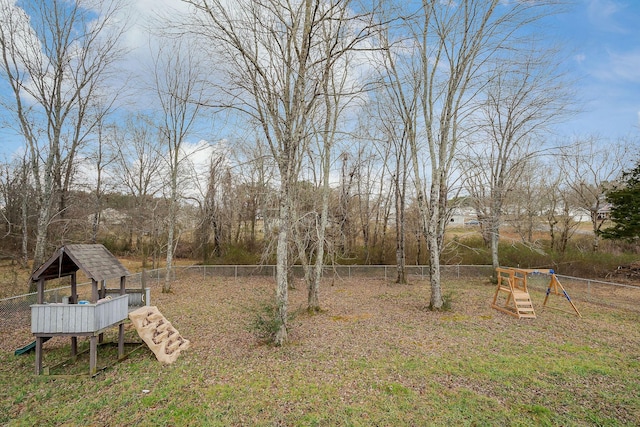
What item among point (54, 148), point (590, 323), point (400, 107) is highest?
point (400, 107)

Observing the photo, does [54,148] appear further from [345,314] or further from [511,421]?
[511,421]

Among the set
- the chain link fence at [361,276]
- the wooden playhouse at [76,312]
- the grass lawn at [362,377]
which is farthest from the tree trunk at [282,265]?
the wooden playhouse at [76,312]

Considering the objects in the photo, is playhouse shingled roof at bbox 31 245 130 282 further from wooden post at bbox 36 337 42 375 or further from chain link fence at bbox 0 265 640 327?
chain link fence at bbox 0 265 640 327

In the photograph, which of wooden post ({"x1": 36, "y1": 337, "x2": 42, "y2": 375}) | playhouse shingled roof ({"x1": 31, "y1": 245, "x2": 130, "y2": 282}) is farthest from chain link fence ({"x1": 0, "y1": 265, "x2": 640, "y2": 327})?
wooden post ({"x1": 36, "y1": 337, "x2": 42, "y2": 375})

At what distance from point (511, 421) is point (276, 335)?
4.52 m

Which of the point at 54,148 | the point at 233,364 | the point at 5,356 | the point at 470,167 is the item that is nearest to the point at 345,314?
the point at 233,364

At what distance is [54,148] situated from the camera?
10.9 metres

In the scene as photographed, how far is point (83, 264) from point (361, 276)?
549 inches

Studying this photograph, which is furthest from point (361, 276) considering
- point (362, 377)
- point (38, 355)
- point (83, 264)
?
point (38, 355)

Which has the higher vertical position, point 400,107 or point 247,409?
point 400,107

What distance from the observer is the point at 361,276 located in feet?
59.1

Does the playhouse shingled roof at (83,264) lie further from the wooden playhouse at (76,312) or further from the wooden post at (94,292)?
the wooden post at (94,292)

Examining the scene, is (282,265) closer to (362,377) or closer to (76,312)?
(362,377)

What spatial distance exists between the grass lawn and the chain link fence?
1.22m
